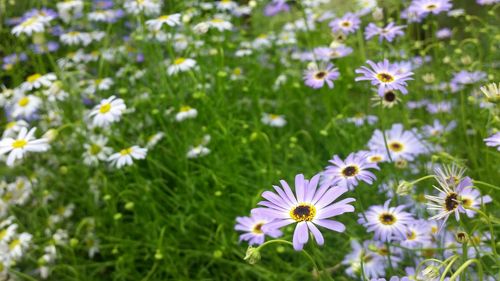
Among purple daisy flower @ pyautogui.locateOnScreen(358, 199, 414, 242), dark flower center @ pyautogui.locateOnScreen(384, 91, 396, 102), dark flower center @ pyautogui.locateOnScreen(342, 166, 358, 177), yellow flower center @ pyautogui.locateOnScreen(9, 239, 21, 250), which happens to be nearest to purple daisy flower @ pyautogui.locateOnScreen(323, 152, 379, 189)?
dark flower center @ pyautogui.locateOnScreen(342, 166, 358, 177)

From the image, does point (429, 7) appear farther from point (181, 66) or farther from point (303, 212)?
point (303, 212)

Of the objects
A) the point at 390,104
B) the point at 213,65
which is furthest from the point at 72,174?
the point at 390,104

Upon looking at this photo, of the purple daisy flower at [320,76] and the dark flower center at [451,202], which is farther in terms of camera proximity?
the purple daisy flower at [320,76]

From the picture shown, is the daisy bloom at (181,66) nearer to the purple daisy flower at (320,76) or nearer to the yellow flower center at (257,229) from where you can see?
the purple daisy flower at (320,76)

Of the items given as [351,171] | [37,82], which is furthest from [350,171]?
[37,82]

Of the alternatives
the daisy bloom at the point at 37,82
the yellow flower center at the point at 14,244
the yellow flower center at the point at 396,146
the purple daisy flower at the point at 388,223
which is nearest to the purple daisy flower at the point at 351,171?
the purple daisy flower at the point at 388,223

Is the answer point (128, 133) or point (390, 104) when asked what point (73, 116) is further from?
point (390, 104)

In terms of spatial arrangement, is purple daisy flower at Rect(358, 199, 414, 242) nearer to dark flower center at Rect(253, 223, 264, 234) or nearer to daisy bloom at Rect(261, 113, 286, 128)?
dark flower center at Rect(253, 223, 264, 234)

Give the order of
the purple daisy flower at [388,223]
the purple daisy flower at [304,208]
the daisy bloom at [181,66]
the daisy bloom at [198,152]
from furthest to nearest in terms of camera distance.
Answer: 1. the daisy bloom at [181,66]
2. the daisy bloom at [198,152]
3. the purple daisy flower at [388,223]
4. the purple daisy flower at [304,208]
